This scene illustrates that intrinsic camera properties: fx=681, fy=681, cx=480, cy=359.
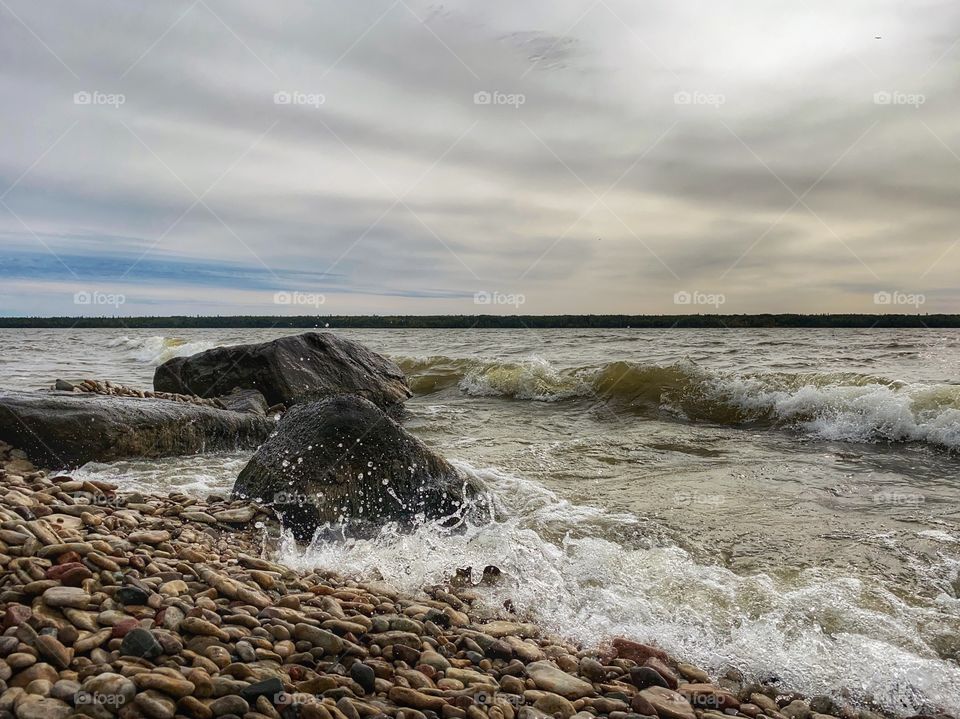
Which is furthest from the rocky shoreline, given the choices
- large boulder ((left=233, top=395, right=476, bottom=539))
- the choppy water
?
large boulder ((left=233, top=395, right=476, bottom=539))

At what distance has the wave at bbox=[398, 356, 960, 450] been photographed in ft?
33.8

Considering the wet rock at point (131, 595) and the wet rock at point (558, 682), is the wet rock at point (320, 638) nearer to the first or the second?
the wet rock at point (131, 595)

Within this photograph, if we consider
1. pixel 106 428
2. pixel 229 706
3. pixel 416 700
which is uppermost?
pixel 106 428

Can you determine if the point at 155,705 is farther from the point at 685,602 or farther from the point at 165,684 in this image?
the point at 685,602

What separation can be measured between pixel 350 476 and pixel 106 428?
10.9ft

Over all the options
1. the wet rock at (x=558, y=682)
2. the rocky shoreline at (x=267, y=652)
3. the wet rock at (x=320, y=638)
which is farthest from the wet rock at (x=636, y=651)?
the wet rock at (x=320, y=638)

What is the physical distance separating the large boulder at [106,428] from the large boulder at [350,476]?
7.34 feet

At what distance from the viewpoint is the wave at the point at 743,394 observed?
1030cm

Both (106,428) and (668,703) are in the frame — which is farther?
(106,428)

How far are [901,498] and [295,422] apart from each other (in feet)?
19.2

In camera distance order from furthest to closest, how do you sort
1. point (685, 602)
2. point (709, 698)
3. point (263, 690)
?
point (685, 602) < point (709, 698) < point (263, 690)

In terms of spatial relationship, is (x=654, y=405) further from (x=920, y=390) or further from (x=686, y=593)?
(x=686, y=593)

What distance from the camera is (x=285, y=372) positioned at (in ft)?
37.9

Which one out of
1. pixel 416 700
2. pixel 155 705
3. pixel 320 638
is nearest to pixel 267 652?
pixel 320 638
